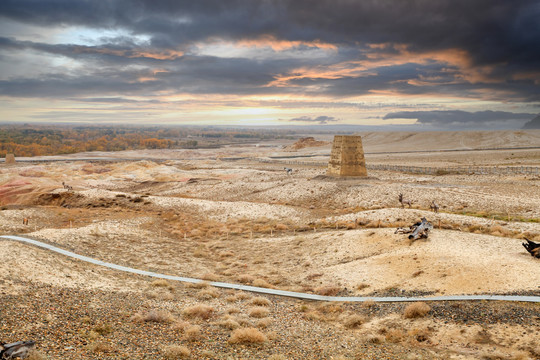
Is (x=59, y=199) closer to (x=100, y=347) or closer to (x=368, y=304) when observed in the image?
(x=100, y=347)

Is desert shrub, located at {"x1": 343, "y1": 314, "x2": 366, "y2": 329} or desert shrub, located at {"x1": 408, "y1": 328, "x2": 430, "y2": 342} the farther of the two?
desert shrub, located at {"x1": 343, "y1": 314, "x2": 366, "y2": 329}

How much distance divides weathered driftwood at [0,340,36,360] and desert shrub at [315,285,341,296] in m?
13.2

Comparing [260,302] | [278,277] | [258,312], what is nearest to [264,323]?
[258,312]

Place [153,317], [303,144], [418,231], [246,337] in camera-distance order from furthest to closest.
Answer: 1. [303,144]
2. [418,231]
3. [153,317]
4. [246,337]

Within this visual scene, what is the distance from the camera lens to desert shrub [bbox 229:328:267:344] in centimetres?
1357

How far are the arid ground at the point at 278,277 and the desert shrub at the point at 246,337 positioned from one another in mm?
37

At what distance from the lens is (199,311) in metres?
16.1

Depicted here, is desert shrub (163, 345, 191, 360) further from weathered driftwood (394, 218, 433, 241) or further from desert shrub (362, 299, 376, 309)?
weathered driftwood (394, 218, 433, 241)

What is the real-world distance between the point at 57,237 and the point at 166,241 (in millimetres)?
8427

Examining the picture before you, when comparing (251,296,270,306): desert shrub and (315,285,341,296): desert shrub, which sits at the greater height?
(251,296,270,306): desert shrub

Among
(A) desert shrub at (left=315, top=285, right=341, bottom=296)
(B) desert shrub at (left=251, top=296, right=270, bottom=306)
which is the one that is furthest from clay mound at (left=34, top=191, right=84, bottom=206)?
(A) desert shrub at (left=315, top=285, right=341, bottom=296)

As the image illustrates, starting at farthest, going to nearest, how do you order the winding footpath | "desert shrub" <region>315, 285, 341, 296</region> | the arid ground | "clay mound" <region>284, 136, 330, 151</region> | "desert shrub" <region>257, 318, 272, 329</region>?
"clay mound" <region>284, 136, 330, 151</region> < "desert shrub" <region>315, 285, 341, 296</region> < "desert shrub" <region>257, 318, 272, 329</region> < the winding footpath < the arid ground

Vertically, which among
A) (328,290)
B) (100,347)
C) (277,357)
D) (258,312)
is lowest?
(328,290)

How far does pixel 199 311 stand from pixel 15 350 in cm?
719
